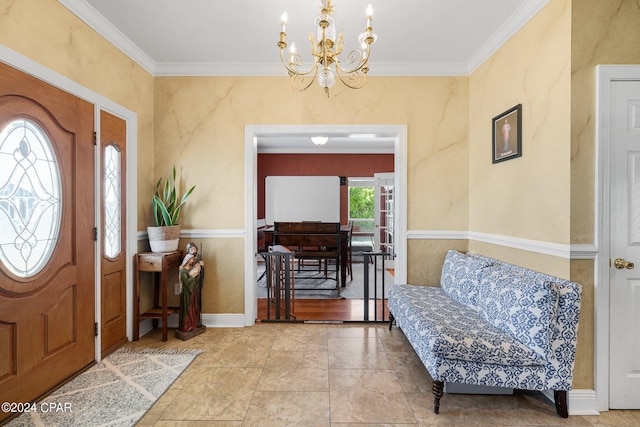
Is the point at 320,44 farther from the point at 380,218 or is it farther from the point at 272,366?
the point at 380,218

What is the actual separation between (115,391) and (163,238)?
1.28m

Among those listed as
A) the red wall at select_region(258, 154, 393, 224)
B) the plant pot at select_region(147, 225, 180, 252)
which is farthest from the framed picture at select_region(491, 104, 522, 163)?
the red wall at select_region(258, 154, 393, 224)

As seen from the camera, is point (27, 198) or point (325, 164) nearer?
point (27, 198)

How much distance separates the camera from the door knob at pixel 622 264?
1.88 meters

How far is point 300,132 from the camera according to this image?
3.23 metres

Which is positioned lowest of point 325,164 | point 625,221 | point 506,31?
point 625,221

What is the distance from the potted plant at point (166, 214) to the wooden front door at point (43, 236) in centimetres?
59

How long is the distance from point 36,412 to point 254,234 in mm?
2025

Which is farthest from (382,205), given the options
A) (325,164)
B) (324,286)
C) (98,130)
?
(98,130)

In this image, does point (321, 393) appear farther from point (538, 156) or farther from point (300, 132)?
point (300, 132)

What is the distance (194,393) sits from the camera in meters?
2.09

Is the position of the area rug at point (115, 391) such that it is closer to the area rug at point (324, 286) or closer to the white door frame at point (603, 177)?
the area rug at point (324, 286)

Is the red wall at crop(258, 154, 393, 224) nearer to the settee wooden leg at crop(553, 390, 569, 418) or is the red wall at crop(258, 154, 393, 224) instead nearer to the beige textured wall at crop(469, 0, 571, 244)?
the beige textured wall at crop(469, 0, 571, 244)

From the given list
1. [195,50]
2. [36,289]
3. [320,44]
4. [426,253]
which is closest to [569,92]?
[320,44]
